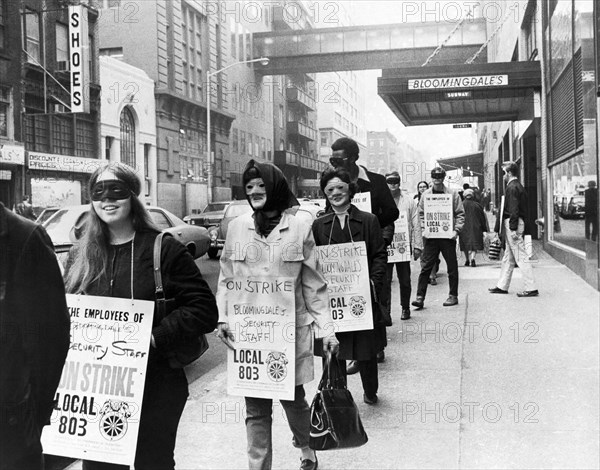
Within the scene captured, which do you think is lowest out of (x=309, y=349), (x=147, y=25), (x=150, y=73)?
(x=309, y=349)

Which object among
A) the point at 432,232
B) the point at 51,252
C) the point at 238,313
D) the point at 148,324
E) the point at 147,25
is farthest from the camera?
the point at 147,25

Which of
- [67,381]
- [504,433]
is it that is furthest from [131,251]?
[504,433]

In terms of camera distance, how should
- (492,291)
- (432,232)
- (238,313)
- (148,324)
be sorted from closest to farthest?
1. (148,324)
2. (238,313)
3. (432,232)
4. (492,291)

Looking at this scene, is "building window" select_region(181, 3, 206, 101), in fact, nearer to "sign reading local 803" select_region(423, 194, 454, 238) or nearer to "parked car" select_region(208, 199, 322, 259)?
"parked car" select_region(208, 199, 322, 259)

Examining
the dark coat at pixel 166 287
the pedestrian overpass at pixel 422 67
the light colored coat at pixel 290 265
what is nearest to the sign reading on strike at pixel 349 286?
the light colored coat at pixel 290 265

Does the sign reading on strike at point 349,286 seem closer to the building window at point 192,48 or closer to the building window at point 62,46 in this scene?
the building window at point 62,46

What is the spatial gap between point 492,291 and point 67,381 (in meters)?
8.60

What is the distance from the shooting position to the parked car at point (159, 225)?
29.4ft

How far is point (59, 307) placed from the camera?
2.06 meters

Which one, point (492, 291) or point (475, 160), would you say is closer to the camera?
point (492, 291)

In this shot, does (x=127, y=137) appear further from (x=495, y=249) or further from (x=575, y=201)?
(x=575, y=201)

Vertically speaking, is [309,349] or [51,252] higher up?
[51,252]

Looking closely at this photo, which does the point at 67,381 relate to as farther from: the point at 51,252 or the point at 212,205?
the point at 212,205

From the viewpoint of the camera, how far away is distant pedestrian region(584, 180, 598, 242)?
10516 mm
